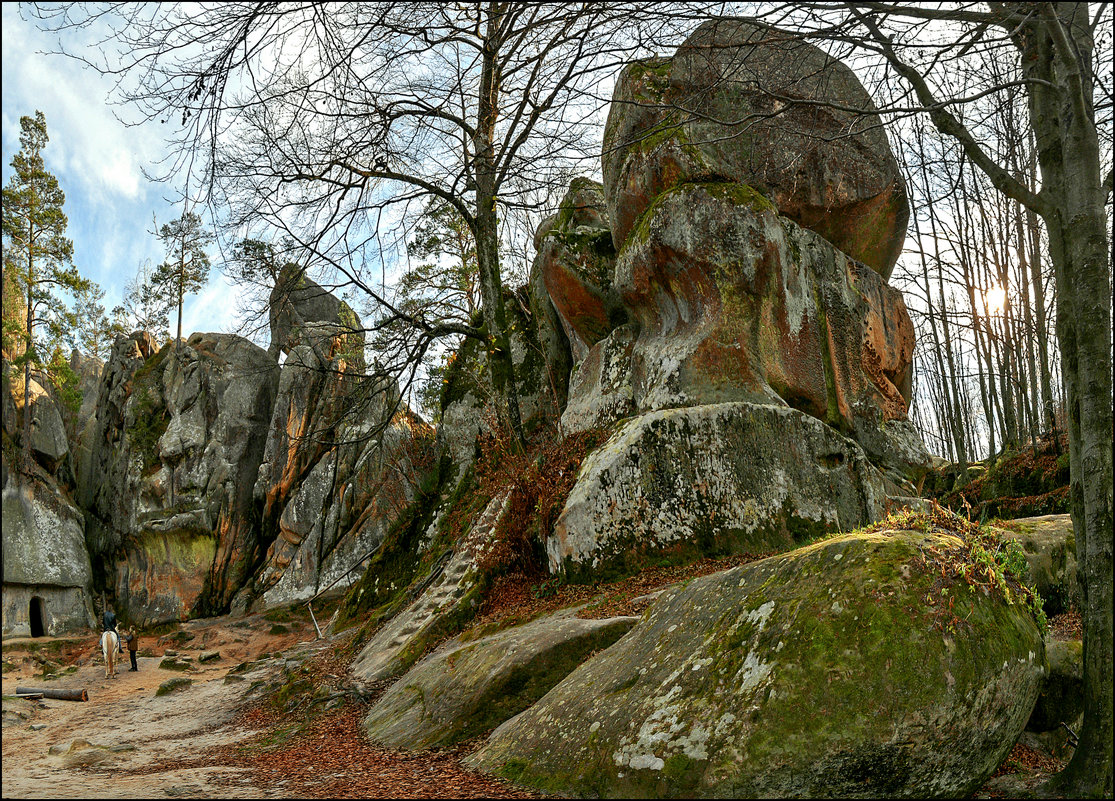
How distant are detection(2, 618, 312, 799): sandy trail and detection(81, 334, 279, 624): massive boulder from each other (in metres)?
6.14

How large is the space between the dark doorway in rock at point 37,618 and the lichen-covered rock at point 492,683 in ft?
82.7

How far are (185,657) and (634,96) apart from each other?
A: 18.1 meters

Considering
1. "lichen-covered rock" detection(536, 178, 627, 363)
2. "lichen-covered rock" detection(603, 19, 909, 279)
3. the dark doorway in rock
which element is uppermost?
"lichen-covered rock" detection(603, 19, 909, 279)

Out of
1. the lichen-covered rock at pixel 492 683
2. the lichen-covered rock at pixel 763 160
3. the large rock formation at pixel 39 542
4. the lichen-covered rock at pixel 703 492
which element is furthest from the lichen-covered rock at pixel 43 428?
the lichen-covered rock at pixel 492 683

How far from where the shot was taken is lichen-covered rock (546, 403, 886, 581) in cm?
908

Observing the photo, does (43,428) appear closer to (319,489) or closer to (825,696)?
(319,489)

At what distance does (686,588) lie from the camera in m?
5.77

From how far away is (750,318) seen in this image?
11.3 metres

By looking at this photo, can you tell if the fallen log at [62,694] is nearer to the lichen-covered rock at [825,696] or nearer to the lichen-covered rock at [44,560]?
the lichen-covered rock at [44,560]

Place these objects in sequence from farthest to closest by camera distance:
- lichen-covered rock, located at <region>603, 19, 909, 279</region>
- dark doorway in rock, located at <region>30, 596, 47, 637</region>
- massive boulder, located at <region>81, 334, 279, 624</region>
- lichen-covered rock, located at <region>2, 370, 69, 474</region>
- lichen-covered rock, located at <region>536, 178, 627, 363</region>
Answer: massive boulder, located at <region>81, 334, 279, 624</region>
lichen-covered rock, located at <region>2, 370, 69, 474</region>
dark doorway in rock, located at <region>30, 596, 47, 637</region>
lichen-covered rock, located at <region>536, 178, 627, 363</region>
lichen-covered rock, located at <region>603, 19, 909, 279</region>

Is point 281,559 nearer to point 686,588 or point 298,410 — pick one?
point 298,410

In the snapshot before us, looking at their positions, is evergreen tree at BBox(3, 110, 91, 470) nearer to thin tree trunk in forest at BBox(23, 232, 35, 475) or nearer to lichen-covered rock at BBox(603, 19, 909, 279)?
thin tree trunk in forest at BBox(23, 232, 35, 475)

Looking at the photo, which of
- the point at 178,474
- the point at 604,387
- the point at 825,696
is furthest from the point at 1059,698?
the point at 178,474

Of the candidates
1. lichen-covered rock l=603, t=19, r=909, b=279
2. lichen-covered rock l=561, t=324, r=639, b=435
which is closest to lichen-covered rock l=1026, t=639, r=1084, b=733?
lichen-covered rock l=561, t=324, r=639, b=435
